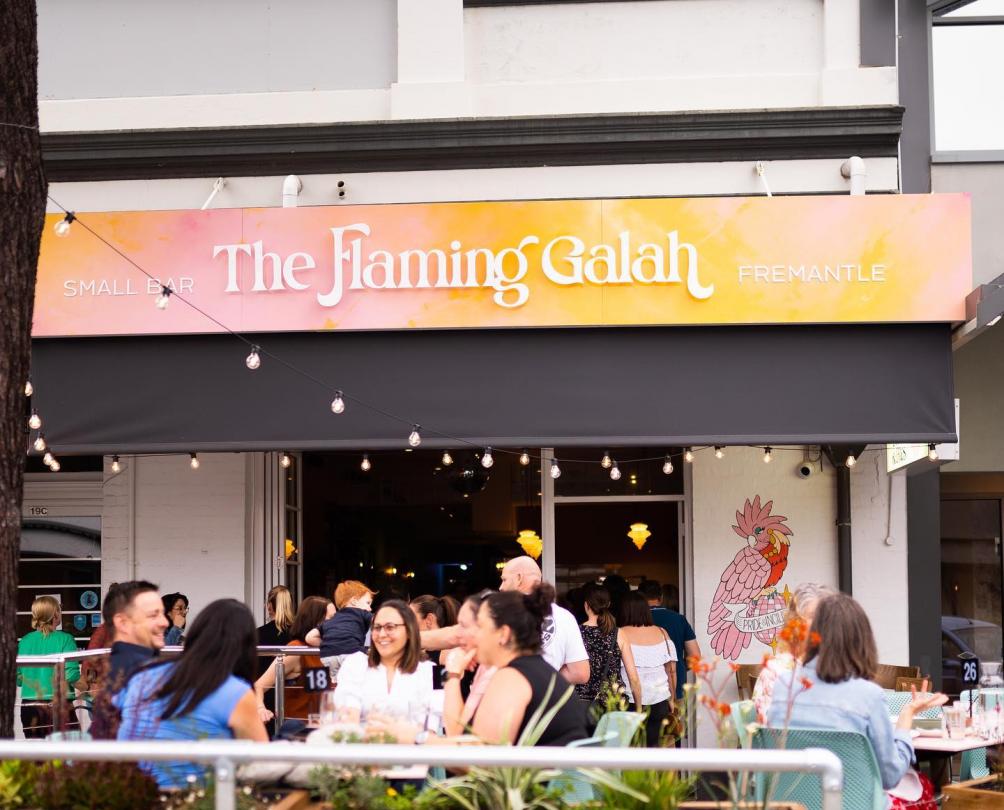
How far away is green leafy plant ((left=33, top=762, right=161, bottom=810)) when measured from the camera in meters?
4.71

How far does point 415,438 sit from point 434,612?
1.24m

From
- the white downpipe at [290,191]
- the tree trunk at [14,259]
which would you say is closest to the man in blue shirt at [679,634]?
the white downpipe at [290,191]

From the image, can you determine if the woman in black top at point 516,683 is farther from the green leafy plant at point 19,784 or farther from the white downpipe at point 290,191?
the white downpipe at point 290,191

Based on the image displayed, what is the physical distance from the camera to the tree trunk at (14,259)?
614cm

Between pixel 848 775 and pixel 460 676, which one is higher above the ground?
pixel 460 676

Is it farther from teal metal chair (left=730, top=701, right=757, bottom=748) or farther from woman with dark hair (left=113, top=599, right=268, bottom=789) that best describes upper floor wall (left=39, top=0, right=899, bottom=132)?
woman with dark hair (left=113, top=599, right=268, bottom=789)

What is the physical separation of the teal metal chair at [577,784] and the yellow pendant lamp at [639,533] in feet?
21.8

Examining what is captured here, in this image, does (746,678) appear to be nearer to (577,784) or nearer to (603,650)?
(603,650)

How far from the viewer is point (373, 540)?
16.4 m

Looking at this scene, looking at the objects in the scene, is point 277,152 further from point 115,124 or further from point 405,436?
point 405,436

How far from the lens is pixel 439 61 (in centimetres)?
1088

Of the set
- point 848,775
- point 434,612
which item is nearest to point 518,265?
point 434,612

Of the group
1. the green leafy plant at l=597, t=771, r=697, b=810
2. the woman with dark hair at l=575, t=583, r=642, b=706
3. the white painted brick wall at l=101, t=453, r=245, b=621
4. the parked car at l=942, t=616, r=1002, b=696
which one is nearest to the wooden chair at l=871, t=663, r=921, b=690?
the woman with dark hair at l=575, t=583, r=642, b=706

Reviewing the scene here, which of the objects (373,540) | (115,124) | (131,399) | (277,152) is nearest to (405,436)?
(131,399)
